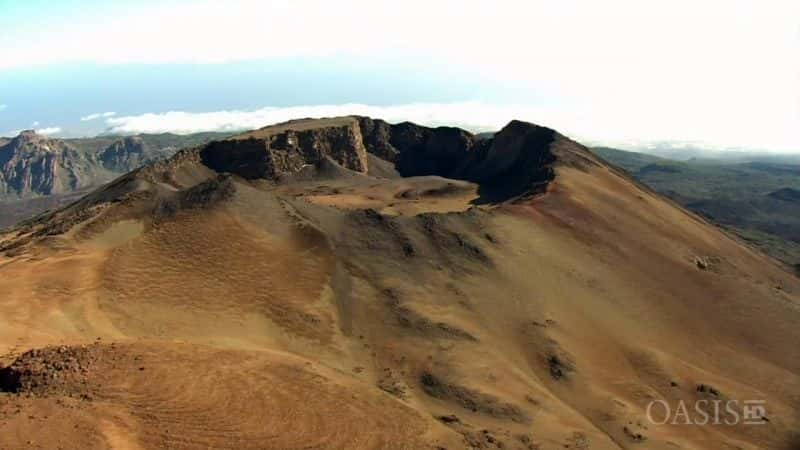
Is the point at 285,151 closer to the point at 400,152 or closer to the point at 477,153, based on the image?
the point at 400,152

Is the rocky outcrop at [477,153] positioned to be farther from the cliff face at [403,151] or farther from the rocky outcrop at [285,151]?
the rocky outcrop at [285,151]

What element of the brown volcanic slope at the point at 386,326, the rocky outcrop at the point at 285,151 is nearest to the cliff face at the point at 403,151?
the rocky outcrop at the point at 285,151

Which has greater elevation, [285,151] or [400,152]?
[285,151]

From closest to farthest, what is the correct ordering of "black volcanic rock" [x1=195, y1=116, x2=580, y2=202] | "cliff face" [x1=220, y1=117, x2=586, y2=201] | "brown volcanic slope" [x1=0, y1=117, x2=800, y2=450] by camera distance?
"brown volcanic slope" [x1=0, y1=117, x2=800, y2=450] → "black volcanic rock" [x1=195, y1=116, x2=580, y2=202] → "cliff face" [x1=220, y1=117, x2=586, y2=201]

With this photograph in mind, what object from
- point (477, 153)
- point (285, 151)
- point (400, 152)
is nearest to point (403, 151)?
point (400, 152)

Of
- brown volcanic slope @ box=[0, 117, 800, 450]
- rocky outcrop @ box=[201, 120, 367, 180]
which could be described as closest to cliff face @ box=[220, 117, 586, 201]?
rocky outcrop @ box=[201, 120, 367, 180]

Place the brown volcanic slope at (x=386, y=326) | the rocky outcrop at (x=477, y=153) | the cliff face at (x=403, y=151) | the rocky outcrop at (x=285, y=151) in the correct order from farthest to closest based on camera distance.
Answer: the rocky outcrop at (x=285, y=151) → the cliff face at (x=403, y=151) → the rocky outcrop at (x=477, y=153) → the brown volcanic slope at (x=386, y=326)

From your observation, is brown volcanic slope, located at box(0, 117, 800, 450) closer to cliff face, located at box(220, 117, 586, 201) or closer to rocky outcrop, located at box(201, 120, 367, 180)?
cliff face, located at box(220, 117, 586, 201)

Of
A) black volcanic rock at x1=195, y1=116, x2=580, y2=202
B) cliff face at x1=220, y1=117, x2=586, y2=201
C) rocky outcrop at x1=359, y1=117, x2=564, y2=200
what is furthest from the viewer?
cliff face at x1=220, y1=117, x2=586, y2=201

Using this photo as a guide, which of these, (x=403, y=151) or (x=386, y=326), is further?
(x=403, y=151)
